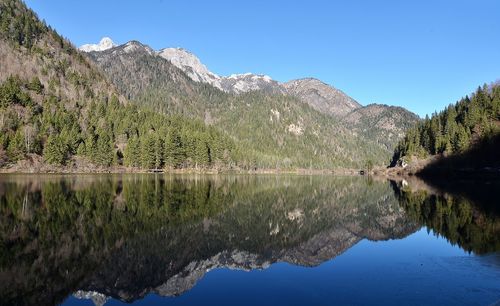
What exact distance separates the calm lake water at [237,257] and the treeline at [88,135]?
101819 millimetres

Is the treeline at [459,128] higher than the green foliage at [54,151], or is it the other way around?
the treeline at [459,128]

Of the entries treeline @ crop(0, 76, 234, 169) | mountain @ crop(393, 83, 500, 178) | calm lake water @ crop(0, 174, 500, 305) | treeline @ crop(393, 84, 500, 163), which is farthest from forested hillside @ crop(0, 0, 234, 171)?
calm lake water @ crop(0, 174, 500, 305)

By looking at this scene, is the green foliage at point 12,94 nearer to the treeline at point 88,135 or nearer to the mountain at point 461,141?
the treeline at point 88,135

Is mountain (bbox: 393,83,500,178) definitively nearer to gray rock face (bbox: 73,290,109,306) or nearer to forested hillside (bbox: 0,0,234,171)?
forested hillside (bbox: 0,0,234,171)

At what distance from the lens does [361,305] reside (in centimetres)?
1554

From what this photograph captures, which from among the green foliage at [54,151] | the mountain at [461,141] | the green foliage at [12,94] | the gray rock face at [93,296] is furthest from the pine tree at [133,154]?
the gray rock face at [93,296]

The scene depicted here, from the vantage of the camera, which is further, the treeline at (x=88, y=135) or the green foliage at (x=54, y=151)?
the treeline at (x=88, y=135)

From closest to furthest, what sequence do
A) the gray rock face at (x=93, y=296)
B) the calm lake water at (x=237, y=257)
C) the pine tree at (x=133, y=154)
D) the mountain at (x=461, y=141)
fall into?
the gray rock face at (x=93, y=296) → the calm lake water at (x=237, y=257) → the mountain at (x=461, y=141) → the pine tree at (x=133, y=154)

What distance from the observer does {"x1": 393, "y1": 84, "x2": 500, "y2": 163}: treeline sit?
13975 centimetres

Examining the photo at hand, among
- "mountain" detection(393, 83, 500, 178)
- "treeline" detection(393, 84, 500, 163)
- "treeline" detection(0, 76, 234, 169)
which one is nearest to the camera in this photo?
"mountain" detection(393, 83, 500, 178)

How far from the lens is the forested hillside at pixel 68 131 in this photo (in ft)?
437

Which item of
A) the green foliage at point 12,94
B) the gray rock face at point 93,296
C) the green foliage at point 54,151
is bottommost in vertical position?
the gray rock face at point 93,296

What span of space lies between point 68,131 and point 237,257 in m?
145

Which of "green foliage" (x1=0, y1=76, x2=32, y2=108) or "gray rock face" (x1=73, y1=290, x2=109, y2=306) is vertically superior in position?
"green foliage" (x1=0, y1=76, x2=32, y2=108)
